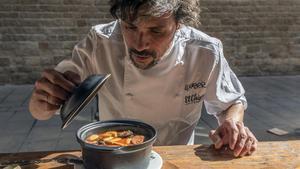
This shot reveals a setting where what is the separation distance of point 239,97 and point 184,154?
54 centimetres

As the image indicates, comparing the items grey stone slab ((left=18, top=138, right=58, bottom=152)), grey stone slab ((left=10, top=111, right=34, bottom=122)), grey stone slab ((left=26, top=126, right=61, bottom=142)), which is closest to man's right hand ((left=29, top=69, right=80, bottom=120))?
grey stone slab ((left=18, top=138, right=58, bottom=152))

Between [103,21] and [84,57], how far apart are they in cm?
534

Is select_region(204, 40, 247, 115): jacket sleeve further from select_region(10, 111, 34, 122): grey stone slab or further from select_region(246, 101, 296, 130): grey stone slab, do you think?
select_region(10, 111, 34, 122): grey stone slab

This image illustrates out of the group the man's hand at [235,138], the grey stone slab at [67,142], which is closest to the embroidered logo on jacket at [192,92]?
the man's hand at [235,138]

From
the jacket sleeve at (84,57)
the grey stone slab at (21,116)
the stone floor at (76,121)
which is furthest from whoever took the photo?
the grey stone slab at (21,116)

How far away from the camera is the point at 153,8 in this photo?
5.58 ft

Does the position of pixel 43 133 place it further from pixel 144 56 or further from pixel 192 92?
pixel 144 56

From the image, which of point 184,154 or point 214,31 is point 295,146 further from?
point 214,31

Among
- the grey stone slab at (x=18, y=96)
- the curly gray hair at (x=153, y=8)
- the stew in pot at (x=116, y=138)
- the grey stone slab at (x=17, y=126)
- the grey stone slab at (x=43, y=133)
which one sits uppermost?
the curly gray hair at (x=153, y=8)

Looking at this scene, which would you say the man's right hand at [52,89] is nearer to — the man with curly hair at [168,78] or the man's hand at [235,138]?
the man with curly hair at [168,78]

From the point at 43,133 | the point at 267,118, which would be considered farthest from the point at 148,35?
the point at 267,118

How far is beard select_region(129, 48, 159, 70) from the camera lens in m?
1.82

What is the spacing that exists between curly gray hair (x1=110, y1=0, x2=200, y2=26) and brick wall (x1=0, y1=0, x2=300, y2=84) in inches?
216

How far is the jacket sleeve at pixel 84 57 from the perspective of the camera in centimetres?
202
